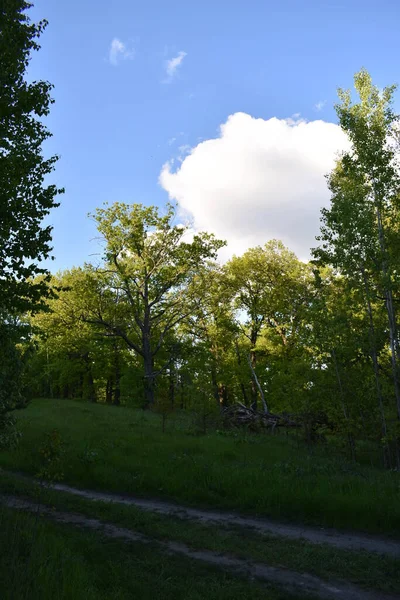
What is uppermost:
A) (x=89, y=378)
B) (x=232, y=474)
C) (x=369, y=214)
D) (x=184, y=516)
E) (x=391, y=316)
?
(x=369, y=214)

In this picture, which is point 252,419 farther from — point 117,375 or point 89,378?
point 89,378

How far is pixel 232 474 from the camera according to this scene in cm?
1280

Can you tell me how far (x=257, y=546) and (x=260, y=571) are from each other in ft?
4.22

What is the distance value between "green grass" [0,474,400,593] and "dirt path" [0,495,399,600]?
21 cm

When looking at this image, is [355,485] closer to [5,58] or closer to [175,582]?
[175,582]

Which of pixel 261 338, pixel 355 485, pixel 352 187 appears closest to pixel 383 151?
pixel 352 187

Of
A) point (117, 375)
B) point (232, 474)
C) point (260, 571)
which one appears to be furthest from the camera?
point (117, 375)

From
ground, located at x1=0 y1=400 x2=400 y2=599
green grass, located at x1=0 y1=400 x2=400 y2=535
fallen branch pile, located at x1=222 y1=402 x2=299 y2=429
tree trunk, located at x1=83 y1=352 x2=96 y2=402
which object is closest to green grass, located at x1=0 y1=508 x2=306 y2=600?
ground, located at x1=0 y1=400 x2=400 y2=599

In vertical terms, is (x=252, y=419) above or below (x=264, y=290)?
below

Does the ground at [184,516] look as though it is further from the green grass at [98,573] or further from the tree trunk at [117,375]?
the tree trunk at [117,375]

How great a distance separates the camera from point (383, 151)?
16828 mm

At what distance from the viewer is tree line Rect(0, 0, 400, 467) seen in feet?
34.8

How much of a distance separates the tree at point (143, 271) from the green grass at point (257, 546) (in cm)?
2414

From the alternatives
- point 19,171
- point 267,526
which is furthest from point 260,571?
point 19,171
